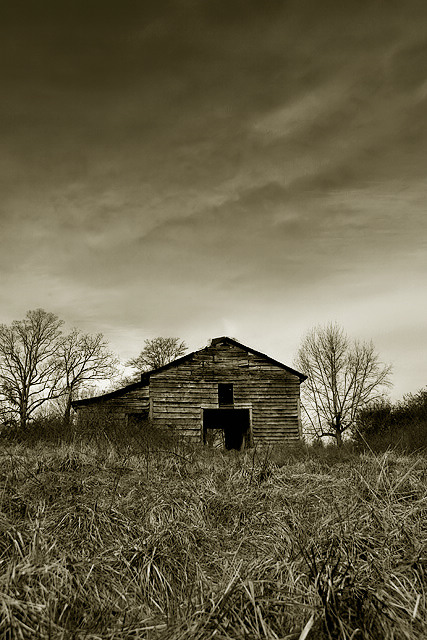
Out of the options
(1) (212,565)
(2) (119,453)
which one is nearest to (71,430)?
(2) (119,453)

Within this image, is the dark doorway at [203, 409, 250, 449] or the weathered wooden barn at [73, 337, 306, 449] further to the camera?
the dark doorway at [203, 409, 250, 449]

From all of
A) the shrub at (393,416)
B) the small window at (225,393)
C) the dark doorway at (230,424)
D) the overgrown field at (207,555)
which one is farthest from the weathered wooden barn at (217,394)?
the overgrown field at (207,555)

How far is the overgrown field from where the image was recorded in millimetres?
1976

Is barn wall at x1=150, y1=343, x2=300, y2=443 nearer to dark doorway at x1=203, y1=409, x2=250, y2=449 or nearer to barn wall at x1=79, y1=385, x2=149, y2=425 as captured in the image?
barn wall at x1=79, y1=385, x2=149, y2=425

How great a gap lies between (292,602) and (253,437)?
20.3 meters

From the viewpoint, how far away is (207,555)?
3.14 meters

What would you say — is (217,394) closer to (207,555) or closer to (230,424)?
(230,424)

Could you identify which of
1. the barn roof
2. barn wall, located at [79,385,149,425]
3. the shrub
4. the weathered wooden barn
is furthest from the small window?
the shrub

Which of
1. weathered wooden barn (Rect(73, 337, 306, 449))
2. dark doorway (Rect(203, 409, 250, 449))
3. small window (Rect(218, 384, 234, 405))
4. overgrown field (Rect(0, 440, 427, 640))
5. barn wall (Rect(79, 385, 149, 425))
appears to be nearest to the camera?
overgrown field (Rect(0, 440, 427, 640))

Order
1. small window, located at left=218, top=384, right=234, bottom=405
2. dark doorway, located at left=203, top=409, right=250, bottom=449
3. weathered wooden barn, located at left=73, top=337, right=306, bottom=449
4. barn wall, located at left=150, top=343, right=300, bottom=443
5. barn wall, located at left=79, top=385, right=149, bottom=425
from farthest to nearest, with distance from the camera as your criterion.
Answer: dark doorway, located at left=203, top=409, right=250, bottom=449
small window, located at left=218, top=384, right=234, bottom=405
barn wall, located at left=150, top=343, right=300, bottom=443
weathered wooden barn, located at left=73, top=337, right=306, bottom=449
barn wall, located at left=79, top=385, right=149, bottom=425

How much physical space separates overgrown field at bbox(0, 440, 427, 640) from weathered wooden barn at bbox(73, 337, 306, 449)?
16377mm

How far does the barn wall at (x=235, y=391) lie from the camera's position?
21.7 m

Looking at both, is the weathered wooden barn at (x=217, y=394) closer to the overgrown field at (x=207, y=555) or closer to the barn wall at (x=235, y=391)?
the barn wall at (x=235, y=391)

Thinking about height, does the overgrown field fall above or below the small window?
below
